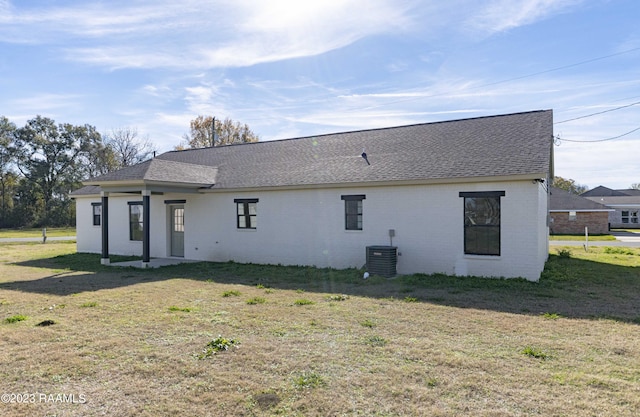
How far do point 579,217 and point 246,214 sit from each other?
28619mm

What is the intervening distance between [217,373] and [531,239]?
8.53 m

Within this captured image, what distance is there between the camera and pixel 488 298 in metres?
8.62

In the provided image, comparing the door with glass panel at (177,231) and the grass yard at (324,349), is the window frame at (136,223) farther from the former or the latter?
the grass yard at (324,349)

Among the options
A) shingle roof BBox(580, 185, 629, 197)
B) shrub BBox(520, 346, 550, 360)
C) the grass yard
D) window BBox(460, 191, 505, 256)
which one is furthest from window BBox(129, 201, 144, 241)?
shingle roof BBox(580, 185, 629, 197)

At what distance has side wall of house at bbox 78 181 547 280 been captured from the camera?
416 inches

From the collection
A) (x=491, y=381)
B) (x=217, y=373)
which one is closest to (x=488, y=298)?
(x=491, y=381)

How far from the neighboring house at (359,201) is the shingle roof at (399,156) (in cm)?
5

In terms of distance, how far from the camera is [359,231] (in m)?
12.8

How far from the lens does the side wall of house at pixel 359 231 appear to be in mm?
10570

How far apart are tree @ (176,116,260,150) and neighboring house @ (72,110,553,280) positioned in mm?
30758

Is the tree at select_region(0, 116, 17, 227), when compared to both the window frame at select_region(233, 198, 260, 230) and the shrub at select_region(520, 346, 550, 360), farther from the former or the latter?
the shrub at select_region(520, 346, 550, 360)

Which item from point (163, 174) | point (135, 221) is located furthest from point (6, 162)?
point (163, 174)

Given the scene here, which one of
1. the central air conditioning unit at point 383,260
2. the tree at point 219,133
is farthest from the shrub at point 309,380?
the tree at point 219,133

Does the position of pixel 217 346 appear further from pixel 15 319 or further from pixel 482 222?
pixel 482 222
